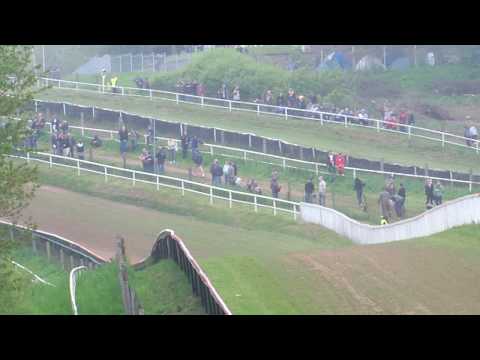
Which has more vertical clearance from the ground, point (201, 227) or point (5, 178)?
point (5, 178)

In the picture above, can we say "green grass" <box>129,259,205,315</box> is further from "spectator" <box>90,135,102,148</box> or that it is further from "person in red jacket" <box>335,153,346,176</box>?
"spectator" <box>90,135,102,148</box>

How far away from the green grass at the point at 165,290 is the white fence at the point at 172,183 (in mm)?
10276

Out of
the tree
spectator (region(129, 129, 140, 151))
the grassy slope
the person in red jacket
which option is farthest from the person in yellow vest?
the tree

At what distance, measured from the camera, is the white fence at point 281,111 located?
45375 millimetres

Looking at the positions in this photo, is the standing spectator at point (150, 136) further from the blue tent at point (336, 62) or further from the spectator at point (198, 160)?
the blue tent at point (336, 62)

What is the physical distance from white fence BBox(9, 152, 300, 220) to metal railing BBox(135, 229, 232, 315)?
916 centimetres

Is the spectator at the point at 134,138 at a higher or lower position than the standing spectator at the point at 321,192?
higher

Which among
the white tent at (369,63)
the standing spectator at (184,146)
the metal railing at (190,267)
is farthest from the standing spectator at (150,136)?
the metal railing at (190,267)

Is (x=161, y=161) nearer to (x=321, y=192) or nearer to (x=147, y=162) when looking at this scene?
(x=147, y=162)

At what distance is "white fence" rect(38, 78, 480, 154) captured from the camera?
149 feet
